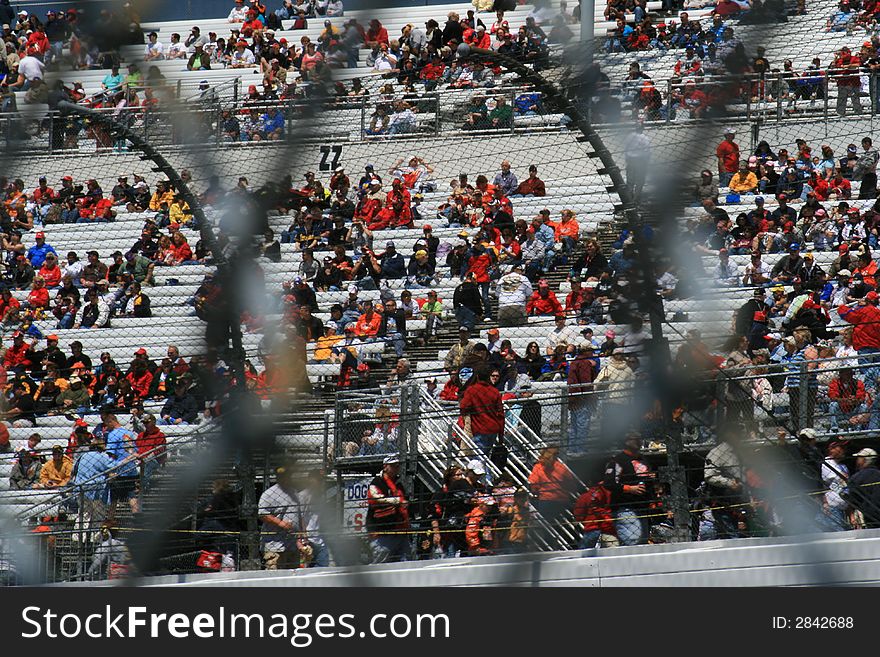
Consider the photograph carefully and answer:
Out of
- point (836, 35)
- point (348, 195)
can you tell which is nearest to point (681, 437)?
point (348, 195)

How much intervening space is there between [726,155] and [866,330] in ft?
14.4

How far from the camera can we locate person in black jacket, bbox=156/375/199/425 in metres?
2.17

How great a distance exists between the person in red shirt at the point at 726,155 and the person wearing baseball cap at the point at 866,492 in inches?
114

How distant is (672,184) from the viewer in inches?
64.3

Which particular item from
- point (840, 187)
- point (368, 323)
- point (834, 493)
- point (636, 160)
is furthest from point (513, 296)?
point (840, 187)

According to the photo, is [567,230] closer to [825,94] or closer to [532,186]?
[532,186]

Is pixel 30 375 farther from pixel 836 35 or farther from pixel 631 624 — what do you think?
pixel 836 35

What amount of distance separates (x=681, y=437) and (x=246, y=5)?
9.19 ft

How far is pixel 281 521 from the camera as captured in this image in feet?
9.48

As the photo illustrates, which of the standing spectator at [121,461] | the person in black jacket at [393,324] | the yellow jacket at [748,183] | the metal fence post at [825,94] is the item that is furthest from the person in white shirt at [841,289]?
the standing spectator at [121,461]

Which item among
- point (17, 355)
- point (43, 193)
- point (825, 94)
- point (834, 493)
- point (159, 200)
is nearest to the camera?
point (159, 200)

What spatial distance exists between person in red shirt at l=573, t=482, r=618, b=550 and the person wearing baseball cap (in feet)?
3.50

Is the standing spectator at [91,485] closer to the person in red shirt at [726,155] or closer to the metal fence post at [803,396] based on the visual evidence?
the person in red shirt at [726,155]

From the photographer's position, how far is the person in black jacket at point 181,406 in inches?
85.6
